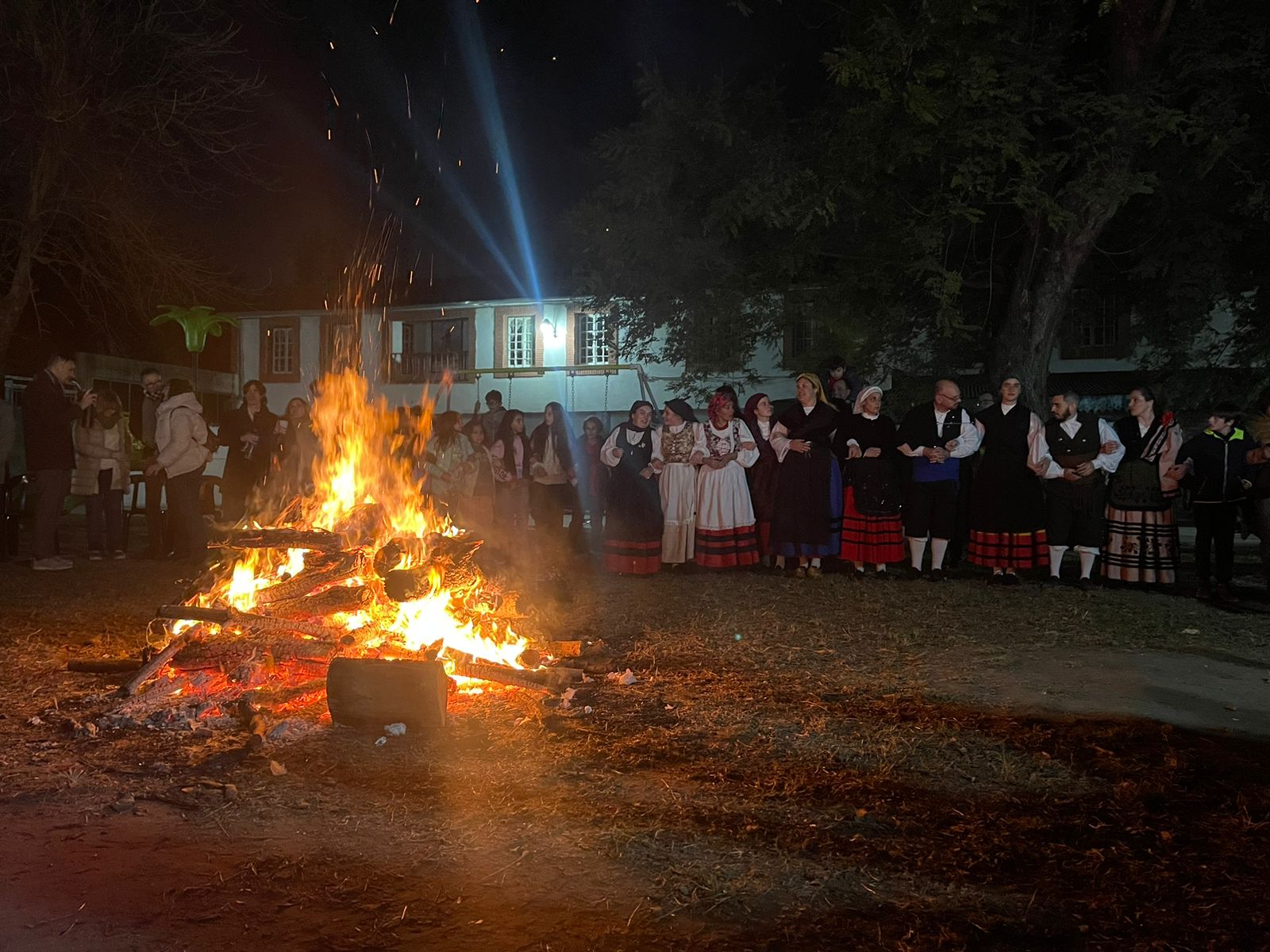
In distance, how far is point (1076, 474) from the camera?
370 inches

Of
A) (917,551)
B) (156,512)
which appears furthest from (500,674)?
(156,512)

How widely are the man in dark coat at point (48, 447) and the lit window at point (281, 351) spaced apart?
86.1 ft

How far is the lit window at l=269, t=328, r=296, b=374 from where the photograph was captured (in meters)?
35.4

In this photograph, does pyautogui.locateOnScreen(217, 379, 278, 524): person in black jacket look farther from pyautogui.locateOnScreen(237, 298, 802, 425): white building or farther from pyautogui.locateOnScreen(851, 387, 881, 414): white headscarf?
pyautogui.locateOnScreen(237, 298, 802, 425): white building

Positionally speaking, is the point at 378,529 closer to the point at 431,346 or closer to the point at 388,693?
the point at 388,693

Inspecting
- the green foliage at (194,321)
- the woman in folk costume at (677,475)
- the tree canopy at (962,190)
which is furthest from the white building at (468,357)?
the woman in folk costume at (677,475)

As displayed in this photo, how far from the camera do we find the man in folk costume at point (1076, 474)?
945 centimetres

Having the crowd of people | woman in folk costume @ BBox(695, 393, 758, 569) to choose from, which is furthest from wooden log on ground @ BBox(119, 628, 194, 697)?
woman in folk costume @ BBox(695, 393, 758, 569)

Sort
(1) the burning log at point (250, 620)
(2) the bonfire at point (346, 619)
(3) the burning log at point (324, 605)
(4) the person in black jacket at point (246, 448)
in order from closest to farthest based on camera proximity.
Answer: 1. (2) the bonfire at point (346, 619)
2. (1) the burning log at point (250, 620)
3. (3) the burning log at point (324, 605)
4. (4) the person in black jacket at point (246, 448)

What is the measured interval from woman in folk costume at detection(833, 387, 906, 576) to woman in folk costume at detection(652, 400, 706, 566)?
1.56 metres

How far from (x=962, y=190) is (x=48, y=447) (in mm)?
10893

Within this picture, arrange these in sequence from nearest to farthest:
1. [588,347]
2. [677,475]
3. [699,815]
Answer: [699,815] < [677,475] < [588,347]

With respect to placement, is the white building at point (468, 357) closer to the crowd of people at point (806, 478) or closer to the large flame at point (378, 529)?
the crowd of people at point (806, 478)

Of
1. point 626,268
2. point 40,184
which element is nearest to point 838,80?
point 626,268
